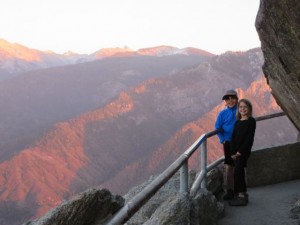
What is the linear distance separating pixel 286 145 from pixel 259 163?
2.18ft

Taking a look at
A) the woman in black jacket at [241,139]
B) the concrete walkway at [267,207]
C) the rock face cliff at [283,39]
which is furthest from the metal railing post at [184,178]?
the woman in black jacket at [241,139]

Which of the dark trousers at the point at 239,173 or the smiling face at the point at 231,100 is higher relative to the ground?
the smiling face at the point at 231,100

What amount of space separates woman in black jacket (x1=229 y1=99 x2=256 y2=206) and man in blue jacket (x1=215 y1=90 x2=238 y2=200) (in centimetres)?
16

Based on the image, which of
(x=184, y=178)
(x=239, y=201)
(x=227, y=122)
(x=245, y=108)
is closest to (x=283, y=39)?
(x=245, y=108)

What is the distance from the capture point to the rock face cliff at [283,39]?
155 inches

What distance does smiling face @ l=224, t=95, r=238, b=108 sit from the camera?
19.9 ft

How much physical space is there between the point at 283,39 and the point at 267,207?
3.00 meters

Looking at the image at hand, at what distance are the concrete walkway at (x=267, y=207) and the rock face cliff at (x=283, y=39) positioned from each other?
1.60m

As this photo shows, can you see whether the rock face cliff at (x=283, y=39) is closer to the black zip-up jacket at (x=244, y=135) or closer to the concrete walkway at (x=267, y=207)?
the black zip-up jacket at (x=244, y=135)

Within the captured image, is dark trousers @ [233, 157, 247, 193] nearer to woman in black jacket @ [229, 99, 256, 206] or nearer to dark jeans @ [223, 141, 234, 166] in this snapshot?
woman in black jacket @ [229, 99, 256, 206]

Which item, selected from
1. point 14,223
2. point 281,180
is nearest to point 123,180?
point 14,223

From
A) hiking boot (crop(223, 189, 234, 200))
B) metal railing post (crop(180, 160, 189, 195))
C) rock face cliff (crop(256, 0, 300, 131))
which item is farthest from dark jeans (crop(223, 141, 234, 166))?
metal railing post (crop(180, 160, 189, 195))

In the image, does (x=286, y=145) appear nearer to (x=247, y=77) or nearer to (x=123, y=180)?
(x=123, y=180)

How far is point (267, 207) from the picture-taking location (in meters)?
6.21
